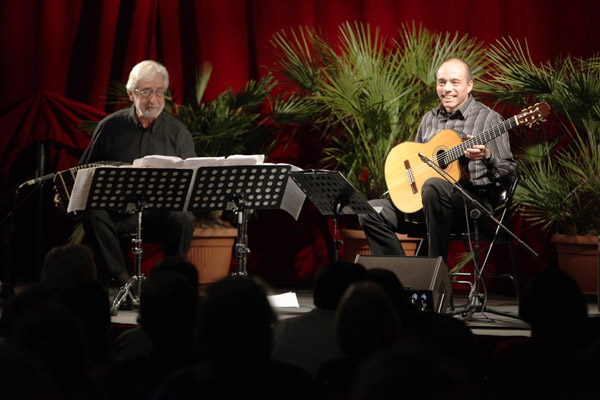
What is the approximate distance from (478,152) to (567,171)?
1.29 m

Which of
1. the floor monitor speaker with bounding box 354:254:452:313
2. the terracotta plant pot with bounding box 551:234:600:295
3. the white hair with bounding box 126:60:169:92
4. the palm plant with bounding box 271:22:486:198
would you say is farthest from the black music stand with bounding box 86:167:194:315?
the terracotta plant pot with bounding box 551:234:600:295

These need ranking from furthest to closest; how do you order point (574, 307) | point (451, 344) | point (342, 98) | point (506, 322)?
point (342, 98)
point (506, 322)
point (451, 344)
point (574, 307)

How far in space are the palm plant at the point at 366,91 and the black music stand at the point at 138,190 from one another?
5.70ft

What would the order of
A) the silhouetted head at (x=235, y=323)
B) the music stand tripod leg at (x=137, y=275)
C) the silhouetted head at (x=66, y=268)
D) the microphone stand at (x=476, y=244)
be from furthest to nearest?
the music stand tripod leg at (x=137, y=275) → the microphone stand at (x=476, y=244) → the silhouetted head at (x=66, y=268) → the silhouetted head at (x=235, y=323)

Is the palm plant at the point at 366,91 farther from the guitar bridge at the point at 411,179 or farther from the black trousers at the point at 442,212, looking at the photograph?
the black trousers at the point at 442,212

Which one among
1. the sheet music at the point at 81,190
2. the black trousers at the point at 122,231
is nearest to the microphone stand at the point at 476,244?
the black trousers at the point at 122,231

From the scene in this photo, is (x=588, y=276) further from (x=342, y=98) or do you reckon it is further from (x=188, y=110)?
(x=188, y=110)

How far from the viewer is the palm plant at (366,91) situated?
6.06 metres

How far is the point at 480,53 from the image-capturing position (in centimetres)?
618

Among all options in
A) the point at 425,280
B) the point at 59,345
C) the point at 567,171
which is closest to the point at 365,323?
the point at 59,345

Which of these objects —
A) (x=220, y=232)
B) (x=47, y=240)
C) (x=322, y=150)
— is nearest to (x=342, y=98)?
(x=322, y=150)

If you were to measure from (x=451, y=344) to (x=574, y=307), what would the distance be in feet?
1.29

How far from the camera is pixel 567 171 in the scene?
5.85 metres

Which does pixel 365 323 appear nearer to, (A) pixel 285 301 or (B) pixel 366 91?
(A) pixel 285 301
